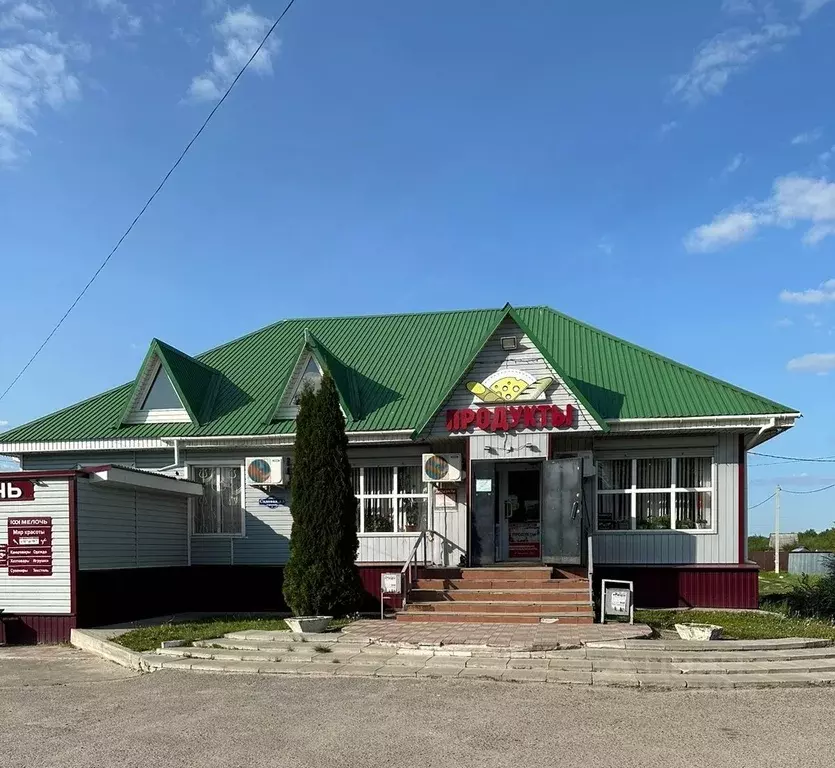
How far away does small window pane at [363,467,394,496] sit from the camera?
17.8 meters

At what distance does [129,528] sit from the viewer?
52.2 ft

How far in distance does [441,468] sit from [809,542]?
1854 inches

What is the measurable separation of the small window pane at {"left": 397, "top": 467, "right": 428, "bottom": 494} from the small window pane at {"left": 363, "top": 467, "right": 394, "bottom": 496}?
18 cm

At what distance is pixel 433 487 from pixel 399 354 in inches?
168

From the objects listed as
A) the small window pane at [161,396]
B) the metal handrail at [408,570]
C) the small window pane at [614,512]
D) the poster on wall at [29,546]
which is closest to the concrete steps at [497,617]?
the metal handrail at [408,570]

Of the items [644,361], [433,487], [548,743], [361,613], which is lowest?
[361,613]

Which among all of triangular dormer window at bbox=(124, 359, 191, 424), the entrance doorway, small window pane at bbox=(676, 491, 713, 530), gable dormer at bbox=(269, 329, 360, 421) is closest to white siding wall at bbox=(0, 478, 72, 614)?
triangular dormer window at bbox=(124, 359, 191, 424)

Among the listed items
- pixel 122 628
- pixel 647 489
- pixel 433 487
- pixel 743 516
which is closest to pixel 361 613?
pixel 433 487

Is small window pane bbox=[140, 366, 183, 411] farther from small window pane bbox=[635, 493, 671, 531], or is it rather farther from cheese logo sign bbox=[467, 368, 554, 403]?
small window pane bbox=[635, 493, 671, 531]

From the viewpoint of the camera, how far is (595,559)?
16547 mm

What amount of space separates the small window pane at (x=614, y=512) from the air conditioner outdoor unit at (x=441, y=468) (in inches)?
119

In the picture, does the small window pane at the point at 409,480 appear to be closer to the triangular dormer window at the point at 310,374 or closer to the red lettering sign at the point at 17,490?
the triangular dormer window at the point at 310,374

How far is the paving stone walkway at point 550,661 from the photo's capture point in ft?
32.7

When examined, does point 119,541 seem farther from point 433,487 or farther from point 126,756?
point 126,756
